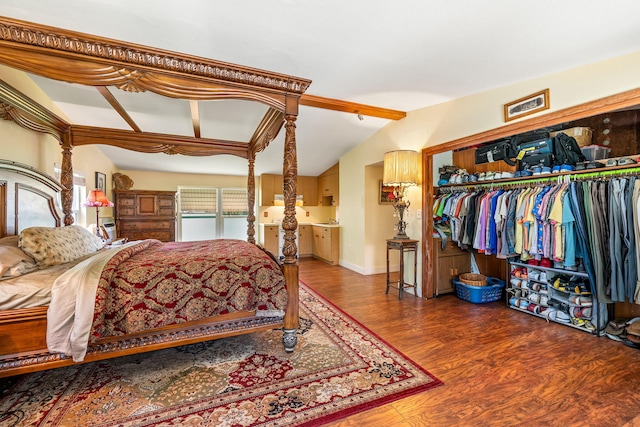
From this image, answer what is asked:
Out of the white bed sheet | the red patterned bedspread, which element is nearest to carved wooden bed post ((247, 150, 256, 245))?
the red patterned bedspread

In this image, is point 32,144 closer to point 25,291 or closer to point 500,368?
point 25,291

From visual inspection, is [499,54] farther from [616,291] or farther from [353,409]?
[353,409]

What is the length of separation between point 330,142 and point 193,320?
3880 mm

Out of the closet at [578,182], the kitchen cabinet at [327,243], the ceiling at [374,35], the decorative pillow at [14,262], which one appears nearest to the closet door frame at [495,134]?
the closet at [578,182]

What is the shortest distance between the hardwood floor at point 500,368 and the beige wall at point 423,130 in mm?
1361

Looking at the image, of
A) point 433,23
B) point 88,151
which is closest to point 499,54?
point 433,23

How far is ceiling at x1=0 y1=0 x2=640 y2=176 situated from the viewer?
1772 millimetres

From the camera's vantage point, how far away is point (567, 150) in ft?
8.87

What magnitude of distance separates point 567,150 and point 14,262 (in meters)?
4.59

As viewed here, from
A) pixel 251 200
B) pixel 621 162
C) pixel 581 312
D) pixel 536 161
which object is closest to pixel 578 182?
pixel 621 162

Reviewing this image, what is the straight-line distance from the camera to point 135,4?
177cm

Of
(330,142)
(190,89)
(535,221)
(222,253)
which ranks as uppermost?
(330,142)

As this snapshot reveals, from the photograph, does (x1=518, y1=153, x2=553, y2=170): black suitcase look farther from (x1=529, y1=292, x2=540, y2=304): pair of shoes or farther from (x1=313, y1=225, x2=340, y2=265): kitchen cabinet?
(x1=313, y1=225, x2=340, y2=265): kitchen cabinet

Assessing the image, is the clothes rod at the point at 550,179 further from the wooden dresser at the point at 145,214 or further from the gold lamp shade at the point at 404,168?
the wooden dresser at the point at 145,214
